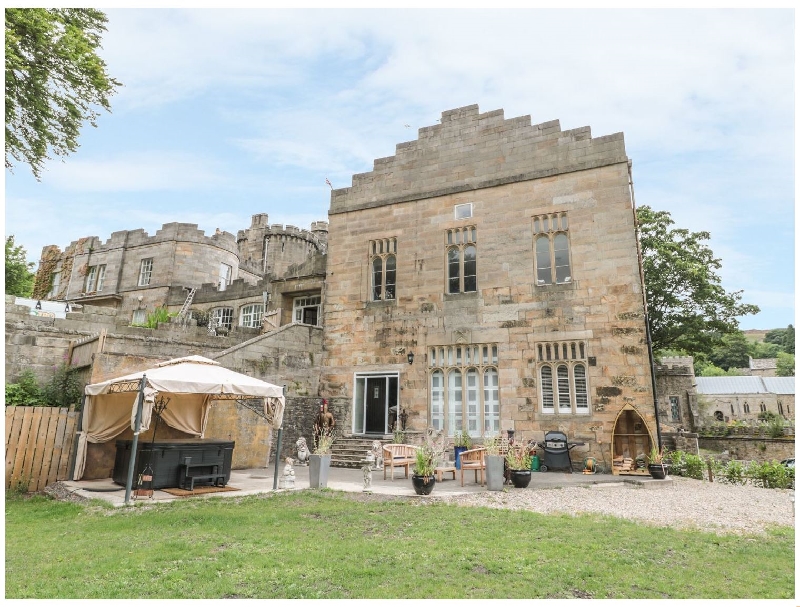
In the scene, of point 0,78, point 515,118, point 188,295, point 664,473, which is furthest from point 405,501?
point 188,295

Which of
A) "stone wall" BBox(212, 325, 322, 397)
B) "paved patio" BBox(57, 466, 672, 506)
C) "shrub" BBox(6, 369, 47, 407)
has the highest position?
"stone wall" BBox(212, 325, 322, 397)

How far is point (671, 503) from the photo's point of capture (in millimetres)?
9195

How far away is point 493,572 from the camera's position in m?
4.89

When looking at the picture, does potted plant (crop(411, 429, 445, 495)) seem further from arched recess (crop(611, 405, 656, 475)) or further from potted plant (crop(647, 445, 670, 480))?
arched recess (crop(611, 405, 656, 475))

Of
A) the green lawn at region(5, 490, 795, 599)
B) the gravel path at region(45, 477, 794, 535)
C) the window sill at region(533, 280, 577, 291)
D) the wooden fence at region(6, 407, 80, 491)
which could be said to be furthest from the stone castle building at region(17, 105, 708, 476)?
the green lawn at region(5, 490, 795, 599)

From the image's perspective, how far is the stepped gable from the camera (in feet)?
53.5

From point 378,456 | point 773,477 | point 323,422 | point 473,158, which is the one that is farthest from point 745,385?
point 378,456

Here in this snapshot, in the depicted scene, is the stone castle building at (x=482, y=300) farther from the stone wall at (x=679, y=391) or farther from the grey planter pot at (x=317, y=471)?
the stone wall at (x=679, y=391)

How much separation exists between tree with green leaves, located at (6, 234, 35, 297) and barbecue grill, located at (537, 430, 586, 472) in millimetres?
29742

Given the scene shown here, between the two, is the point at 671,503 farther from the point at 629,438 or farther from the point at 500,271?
the point at 500,271

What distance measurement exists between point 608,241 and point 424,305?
637cm

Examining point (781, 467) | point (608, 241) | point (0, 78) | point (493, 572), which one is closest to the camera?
point (493, 572)

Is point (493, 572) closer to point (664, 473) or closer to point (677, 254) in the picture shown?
point (664, 473)

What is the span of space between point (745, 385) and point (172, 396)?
215ft
